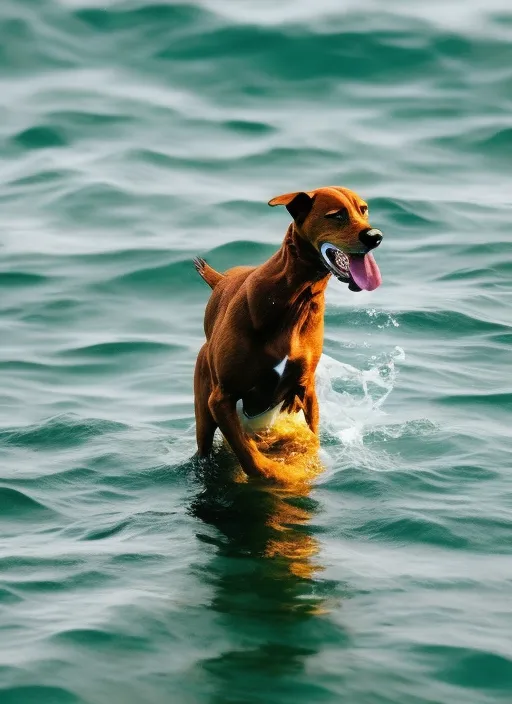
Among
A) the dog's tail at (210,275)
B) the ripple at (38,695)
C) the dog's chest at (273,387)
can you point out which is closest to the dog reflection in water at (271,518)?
the dog's chest at (273,387)

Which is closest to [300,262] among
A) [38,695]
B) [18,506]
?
[18,506]

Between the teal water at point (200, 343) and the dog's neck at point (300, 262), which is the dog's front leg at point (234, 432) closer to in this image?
the teal water at point (200, 343)

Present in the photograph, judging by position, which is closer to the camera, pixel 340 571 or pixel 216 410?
pixel 340 571

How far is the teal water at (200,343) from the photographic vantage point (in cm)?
538

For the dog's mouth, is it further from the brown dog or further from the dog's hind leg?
the dog's hind leg

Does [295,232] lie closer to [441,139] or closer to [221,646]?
[221,646]

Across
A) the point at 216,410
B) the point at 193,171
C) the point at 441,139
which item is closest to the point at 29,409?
the point at 216,410

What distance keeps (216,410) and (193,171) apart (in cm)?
733

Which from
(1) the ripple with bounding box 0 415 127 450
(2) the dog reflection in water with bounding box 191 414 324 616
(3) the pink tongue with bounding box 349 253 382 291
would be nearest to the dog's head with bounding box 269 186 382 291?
(3) the pink tongue with bounding box 349 253 382 291

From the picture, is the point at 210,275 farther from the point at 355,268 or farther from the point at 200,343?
the point at 200,343

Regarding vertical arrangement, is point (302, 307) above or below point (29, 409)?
above

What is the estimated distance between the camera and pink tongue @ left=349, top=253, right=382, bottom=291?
5.77 meters

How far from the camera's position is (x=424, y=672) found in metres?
5.13

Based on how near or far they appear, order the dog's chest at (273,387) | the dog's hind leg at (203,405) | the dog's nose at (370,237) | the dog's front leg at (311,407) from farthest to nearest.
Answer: the dog's hind leg at (203,405) → the dog's front leg at (311,407) → the dog's chest at (273,387) → the dog's nose at (370,237)
